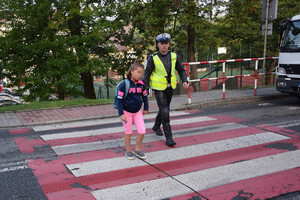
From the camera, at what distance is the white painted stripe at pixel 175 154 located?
177 inches

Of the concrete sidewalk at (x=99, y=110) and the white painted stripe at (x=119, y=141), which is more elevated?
the concrete sidewalk at (x=99, y=110)

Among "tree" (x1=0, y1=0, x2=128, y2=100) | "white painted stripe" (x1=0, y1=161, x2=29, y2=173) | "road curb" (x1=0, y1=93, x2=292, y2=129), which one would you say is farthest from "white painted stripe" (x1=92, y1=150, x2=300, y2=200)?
"tree" (x1=0, y1=0, x2=128, y2=100)

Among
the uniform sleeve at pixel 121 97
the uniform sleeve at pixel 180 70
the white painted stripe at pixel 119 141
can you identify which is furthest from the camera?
the uniform sleeve at pixel 180 70

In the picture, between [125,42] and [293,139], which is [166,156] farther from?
[125,42]

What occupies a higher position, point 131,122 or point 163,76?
point 163,76

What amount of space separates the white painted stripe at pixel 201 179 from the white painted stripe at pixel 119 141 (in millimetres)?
1774

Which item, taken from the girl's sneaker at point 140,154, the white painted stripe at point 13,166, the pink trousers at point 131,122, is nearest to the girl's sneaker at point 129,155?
the girl's sneaker at point 140,154

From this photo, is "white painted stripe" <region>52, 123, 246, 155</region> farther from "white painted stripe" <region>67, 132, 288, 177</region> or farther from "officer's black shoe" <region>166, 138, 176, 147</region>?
"white painted stripe" <region>67, 132, 288, 177</region>

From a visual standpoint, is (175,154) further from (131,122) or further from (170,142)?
(131,122)

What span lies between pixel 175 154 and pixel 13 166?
258cm

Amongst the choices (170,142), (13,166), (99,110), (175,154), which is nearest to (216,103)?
(99,110)

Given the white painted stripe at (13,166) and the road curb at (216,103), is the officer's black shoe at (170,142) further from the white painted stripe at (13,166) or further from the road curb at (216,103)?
Result: the road curb at (216,103)

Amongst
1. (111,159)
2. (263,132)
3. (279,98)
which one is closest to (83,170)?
(111,159)

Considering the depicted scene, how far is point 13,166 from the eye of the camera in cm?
459
